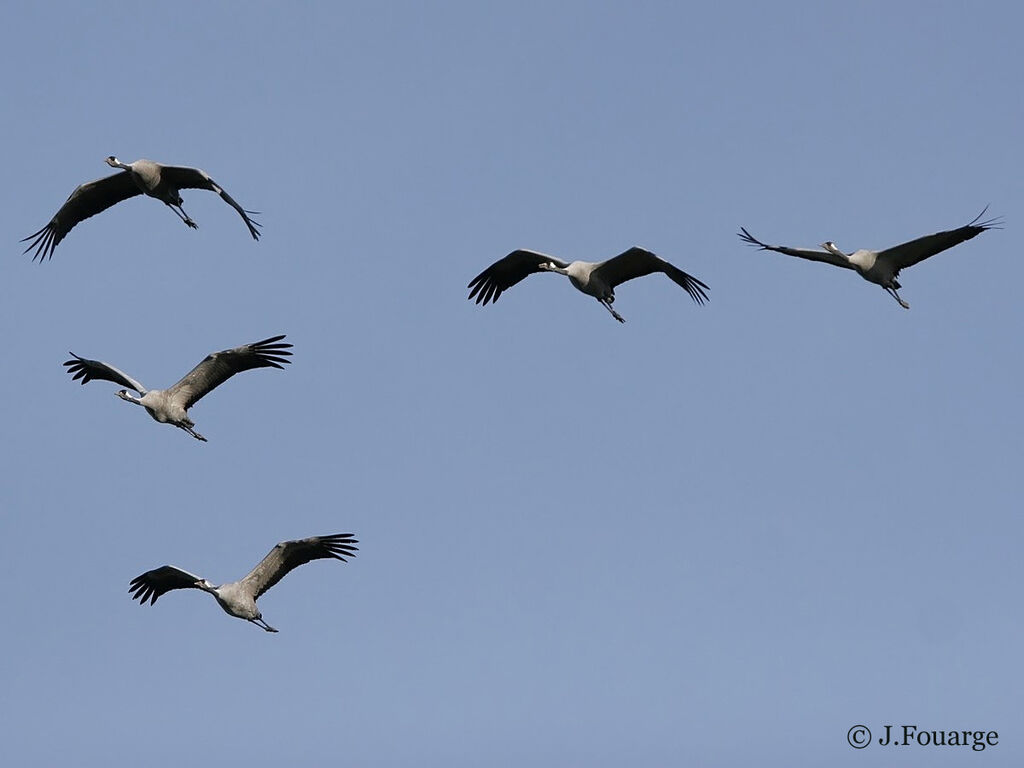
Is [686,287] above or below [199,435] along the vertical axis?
above

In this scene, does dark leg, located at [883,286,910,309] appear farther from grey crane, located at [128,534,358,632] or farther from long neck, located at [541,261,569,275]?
grey crane, located at [128,534,358,632]

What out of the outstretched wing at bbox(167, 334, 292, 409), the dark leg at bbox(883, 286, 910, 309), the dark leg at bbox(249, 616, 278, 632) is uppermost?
the dark leg at bbox(883, 286, 910, 309)

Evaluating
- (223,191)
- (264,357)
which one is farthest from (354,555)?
(223,191)

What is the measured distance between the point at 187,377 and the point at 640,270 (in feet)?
22.6

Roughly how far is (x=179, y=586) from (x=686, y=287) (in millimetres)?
8680

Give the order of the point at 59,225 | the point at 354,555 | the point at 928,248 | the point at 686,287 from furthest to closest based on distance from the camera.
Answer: the point at 59,225 → the point at 686,287 → the point at 928,248 → the point at 354,555

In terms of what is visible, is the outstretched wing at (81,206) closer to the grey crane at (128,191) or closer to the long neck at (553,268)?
the grey crane at (128,191)

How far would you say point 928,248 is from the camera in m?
19.7

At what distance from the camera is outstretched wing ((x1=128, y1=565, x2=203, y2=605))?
1952cm

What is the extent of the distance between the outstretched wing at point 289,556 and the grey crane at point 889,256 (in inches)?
294

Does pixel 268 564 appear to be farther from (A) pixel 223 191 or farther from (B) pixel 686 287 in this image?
(B) pixel 686 287

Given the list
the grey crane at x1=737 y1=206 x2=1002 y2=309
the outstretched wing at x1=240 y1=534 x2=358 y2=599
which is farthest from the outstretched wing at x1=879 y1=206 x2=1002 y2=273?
the outstretched wing at x1=240 y1=534 x2=358 y2=599

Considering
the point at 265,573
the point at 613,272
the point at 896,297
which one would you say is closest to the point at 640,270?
the point at 613,272

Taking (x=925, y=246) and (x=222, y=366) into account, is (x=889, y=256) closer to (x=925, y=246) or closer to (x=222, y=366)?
(x=925, y=246)
